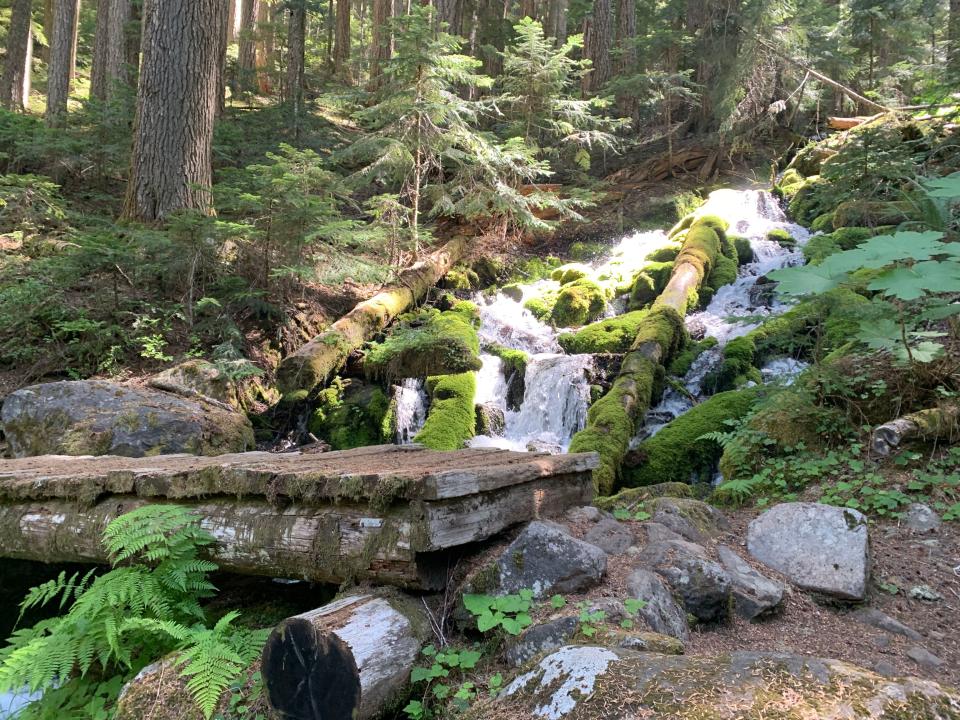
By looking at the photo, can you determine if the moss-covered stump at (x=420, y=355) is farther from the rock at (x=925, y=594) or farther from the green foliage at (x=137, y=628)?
the rock at (x=925, y=594)

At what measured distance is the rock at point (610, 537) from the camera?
3.20 metres

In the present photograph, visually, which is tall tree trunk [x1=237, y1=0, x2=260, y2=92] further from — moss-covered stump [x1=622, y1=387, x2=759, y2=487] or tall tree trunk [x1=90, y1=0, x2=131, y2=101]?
moss-covered stump [x1=622, y1=387, x2=759, y2=487]

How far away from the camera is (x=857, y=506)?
12.8 feet

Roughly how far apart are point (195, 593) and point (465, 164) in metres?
10.7

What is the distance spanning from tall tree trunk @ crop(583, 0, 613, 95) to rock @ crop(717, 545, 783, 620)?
57.6ft

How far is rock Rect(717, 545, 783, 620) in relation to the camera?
290 cm

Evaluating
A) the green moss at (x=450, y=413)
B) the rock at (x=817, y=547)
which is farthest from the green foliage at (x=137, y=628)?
the green moss at (x=450, y=413)

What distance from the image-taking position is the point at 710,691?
1683mm

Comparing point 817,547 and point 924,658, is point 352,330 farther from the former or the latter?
point 924,658

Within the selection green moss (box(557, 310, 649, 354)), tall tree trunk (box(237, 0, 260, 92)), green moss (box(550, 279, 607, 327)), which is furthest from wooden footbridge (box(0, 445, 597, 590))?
tall tree trunk (box(237, 0, 260, 92))

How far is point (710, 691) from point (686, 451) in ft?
17.1

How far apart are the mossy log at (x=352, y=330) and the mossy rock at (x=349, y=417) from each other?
319mm

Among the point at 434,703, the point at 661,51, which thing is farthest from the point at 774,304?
the point at 434,703

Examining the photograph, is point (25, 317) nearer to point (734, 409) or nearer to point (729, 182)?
point (734, 409)
